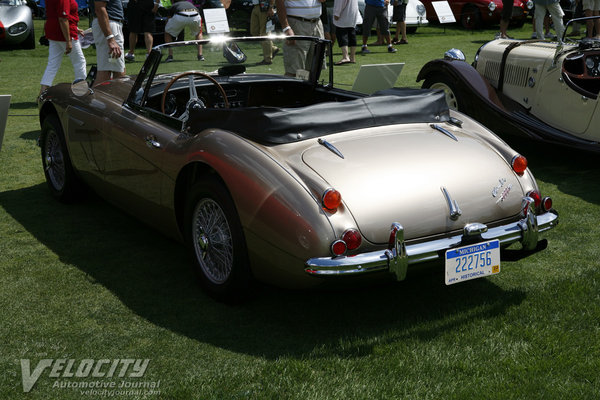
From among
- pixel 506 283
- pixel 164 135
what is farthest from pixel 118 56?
pixel 506 283

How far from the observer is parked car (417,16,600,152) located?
662cm

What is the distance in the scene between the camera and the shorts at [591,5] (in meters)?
13.9

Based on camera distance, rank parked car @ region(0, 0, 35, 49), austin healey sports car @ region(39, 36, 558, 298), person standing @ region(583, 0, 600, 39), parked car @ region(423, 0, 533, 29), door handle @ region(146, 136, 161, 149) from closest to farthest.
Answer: austin healey sports car @ region(39, 36, 558, 298)
door handle @ region(146, 136, 161, 149)
person standing @ region(583, 0, 600, 39)
parked car @ region(0, 0, 35, 49)
parked car @ region(423, 0, 533, 29)

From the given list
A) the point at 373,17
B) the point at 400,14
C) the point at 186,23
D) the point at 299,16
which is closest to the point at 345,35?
the point at 373,17

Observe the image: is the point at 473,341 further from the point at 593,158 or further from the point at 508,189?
the point at 593,158

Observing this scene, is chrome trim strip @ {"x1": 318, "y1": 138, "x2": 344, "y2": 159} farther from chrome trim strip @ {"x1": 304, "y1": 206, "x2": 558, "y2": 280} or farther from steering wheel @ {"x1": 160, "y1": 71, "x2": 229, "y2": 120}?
steering wheel @ {"x1": 160, "y1": 71, "x2": 229, "y2": 120}

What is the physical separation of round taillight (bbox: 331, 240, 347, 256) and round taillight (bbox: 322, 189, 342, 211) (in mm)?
174

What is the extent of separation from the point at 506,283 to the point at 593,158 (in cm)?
332

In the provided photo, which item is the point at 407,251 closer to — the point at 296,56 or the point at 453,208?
the point at 453,208

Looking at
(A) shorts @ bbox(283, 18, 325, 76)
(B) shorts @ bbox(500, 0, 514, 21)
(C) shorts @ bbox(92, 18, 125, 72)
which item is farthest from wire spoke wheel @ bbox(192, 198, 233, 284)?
(B) shorts @ bbox(500, 0, 514, 21)

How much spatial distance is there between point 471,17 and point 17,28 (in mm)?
11441

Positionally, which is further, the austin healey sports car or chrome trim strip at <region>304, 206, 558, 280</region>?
the austin healey sports car

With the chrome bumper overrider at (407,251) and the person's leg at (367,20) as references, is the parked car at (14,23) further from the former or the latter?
the chrome bumper overrider at (407,251)

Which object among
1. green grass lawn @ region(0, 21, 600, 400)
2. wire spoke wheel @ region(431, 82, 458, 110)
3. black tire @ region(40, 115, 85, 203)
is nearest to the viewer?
green grass lawn @ region(0, 21, 600, 400)
